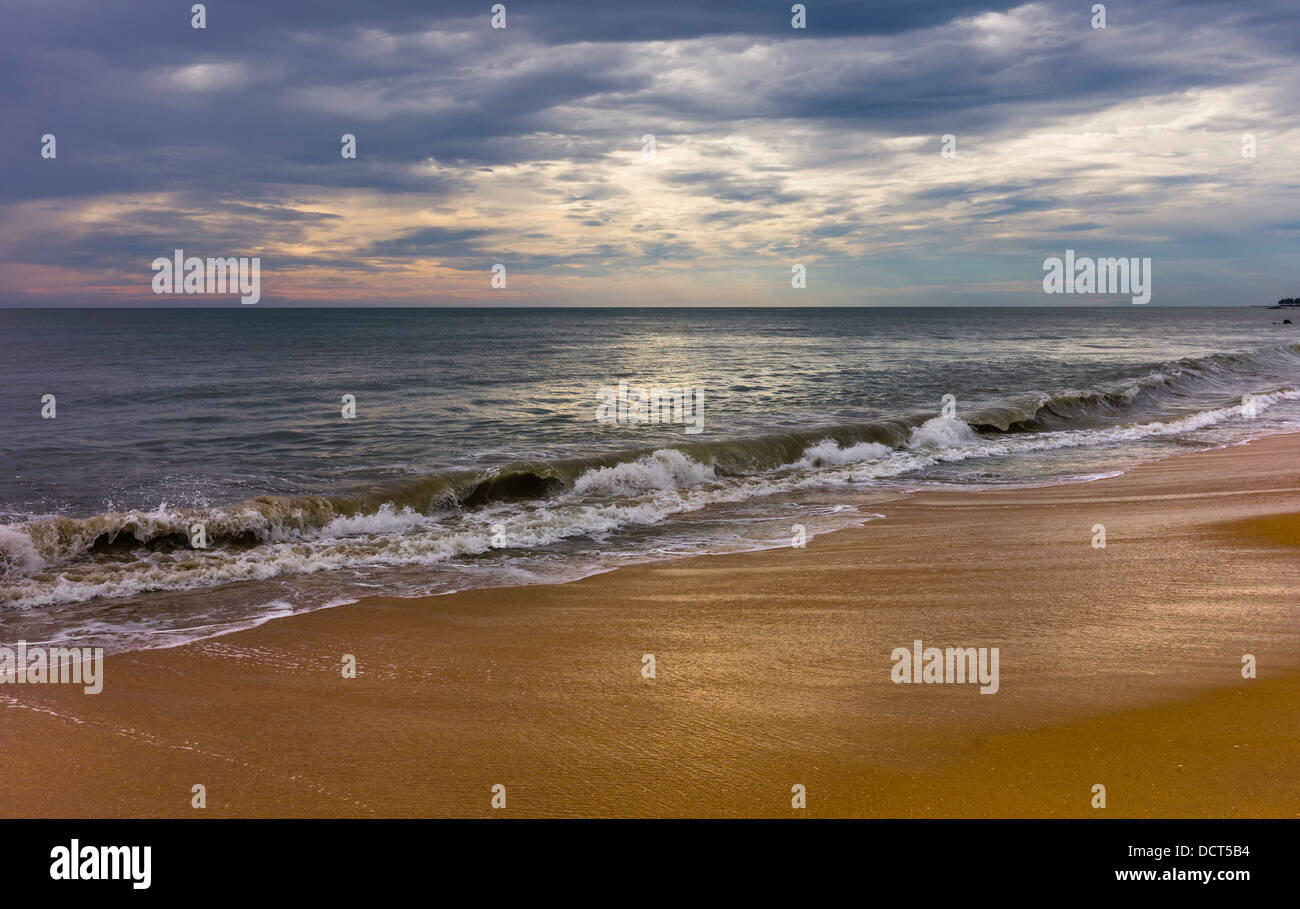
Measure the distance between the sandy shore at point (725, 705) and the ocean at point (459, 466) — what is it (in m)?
1.40

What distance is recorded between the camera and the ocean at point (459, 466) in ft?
27.2

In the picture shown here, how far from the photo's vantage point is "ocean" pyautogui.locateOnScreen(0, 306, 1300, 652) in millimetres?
8297

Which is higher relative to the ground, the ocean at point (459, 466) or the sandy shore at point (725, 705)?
the ocean at point (459, 466)

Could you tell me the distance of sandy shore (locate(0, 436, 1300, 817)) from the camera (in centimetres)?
381

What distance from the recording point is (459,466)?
13.7 meters

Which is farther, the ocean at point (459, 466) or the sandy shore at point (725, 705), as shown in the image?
the ocean at point (459, 466)

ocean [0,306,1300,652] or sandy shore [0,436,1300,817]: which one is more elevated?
ocean [0,306,1300,652]

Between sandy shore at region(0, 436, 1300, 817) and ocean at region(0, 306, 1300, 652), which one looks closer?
sandy shore at region(0, 436, 1300, 817)

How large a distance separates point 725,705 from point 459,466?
9.78 metres

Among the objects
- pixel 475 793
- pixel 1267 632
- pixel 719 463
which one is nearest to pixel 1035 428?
pixel 719 463

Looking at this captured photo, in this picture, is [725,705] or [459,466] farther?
[459,466]

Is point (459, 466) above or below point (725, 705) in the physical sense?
above

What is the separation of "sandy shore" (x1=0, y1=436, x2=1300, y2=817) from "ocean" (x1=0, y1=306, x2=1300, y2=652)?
1.40 meters
